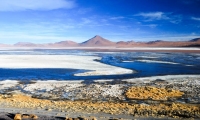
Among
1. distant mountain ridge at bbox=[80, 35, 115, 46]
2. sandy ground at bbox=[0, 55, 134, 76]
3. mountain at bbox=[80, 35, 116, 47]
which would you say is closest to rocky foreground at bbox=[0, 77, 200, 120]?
sandy ground at bbox=[0, 55, 134, 76]

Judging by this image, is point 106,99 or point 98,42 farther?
point 98,42

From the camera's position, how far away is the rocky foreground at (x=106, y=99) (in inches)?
386

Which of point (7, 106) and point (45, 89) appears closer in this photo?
point (7, 106)

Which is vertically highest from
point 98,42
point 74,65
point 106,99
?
point 98,42

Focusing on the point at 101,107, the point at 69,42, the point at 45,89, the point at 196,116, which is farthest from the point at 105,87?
the point at 69,42

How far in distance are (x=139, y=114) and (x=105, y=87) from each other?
18.7 ft

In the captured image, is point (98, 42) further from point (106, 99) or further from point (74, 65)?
point (106, 99)

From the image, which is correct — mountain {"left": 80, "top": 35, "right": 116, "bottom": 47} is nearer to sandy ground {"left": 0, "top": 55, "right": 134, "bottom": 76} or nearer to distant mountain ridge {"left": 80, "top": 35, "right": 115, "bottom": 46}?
distant mountain ridge {"left": 80, "top": 35, "right": 115, "bottom": 46}

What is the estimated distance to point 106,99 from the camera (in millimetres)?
12391

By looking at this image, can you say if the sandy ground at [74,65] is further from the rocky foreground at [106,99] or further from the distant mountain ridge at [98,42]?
the distant mountain ridge at [98,42]

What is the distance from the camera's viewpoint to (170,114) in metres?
9.51

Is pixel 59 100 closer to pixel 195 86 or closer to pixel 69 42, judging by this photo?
pixel 195 86

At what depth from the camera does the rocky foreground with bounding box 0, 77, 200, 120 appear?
9805 millimetres

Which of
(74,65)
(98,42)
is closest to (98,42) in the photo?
(98,42)
